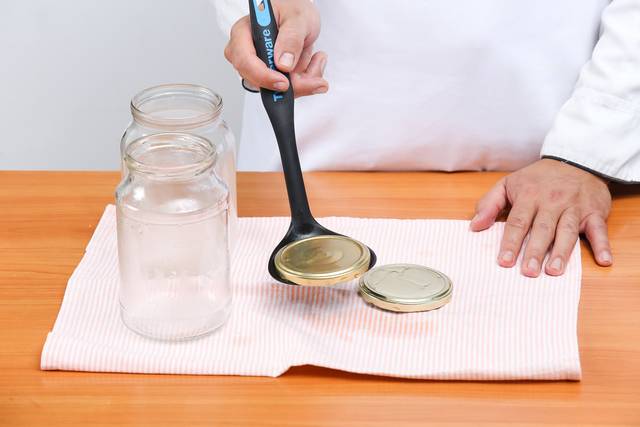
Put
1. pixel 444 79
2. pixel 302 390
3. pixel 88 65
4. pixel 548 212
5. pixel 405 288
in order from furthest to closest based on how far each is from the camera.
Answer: pixel 88 65
pixel 444 79
pixel 548 212
pixel 405 288
pixel 302 390

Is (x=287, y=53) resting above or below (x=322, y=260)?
above

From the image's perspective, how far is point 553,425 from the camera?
2.32 ft

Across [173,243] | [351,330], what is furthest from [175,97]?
[351,330]

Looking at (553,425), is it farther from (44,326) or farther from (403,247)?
(44,326)

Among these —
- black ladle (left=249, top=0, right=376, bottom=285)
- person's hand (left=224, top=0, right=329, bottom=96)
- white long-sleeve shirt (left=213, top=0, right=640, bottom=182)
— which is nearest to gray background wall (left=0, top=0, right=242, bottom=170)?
white long-sleeve shirt (left=213, top=0, right=640, bottom=182)

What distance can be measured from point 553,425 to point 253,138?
734mm

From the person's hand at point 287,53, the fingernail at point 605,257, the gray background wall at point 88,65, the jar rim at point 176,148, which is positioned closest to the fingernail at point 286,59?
the person's hand at point 287,53

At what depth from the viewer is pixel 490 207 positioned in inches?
39.8

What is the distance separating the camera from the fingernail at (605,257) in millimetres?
937

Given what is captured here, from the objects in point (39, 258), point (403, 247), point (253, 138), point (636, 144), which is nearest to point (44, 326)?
point (39, 258)

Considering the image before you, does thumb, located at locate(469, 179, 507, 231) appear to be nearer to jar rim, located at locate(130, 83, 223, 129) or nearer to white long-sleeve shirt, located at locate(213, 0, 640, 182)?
white long-sleeve shirt, located at locate(213, 0, 640, 182)

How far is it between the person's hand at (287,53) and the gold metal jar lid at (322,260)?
162mm

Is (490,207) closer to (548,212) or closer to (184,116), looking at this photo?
(548,212)

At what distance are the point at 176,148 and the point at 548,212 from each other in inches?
16.7
